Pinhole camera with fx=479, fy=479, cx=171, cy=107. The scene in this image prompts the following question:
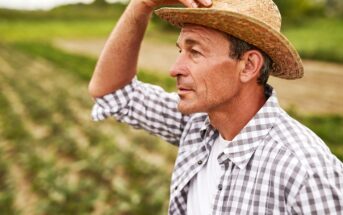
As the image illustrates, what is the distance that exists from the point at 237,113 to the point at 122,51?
0.69m

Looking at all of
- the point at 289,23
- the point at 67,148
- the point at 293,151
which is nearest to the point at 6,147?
the point at 67,148

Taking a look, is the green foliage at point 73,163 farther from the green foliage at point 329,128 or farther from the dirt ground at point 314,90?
the dirt ground at point 314,90

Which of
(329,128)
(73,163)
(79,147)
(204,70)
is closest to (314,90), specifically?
(329,128)

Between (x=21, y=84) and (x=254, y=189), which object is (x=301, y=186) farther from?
(x=21, y=84)

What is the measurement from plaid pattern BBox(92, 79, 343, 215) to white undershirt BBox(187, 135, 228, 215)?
3 cm

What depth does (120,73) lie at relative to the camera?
2439 mm

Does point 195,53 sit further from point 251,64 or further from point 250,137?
point 250,137

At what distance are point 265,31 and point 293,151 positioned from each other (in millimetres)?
484

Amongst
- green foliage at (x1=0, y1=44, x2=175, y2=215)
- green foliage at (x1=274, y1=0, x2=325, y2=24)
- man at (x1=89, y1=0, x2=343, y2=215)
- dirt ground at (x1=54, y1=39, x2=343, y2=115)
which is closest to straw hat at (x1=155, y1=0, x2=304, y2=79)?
man at (x1=89, y1=0, x2=343, y2=215)

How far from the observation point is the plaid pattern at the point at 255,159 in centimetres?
167

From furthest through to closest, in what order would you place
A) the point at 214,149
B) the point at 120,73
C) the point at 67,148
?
the point at 67,148
the point at 120,73
the point at 214,149

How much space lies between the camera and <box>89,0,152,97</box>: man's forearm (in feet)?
7.84

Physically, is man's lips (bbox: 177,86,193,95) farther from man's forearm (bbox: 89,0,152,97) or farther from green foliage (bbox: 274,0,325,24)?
green foliage (bbox: 274,0,325,24)

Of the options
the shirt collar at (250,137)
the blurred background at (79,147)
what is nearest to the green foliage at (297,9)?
the blurred background at (79,147)
